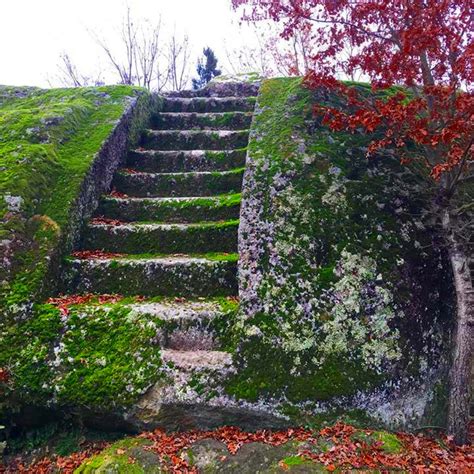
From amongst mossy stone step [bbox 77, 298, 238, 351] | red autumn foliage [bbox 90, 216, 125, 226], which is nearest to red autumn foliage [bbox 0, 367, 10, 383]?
mossy stone step [bbox 77, 298, 238, 351]

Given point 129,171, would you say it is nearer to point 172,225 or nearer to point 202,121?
point 172,225

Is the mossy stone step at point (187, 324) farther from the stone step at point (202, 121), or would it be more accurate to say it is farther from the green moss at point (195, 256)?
the stone step at point (202, 121)

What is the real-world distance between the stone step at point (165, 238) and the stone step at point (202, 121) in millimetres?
2907

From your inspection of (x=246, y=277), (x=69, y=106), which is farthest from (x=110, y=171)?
(x=246, y=277)

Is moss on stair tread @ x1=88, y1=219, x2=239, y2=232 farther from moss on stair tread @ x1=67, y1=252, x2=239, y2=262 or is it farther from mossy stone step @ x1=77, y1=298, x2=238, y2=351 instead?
mossy stone step @ x1=77, y1=298, x2=238, y2=351

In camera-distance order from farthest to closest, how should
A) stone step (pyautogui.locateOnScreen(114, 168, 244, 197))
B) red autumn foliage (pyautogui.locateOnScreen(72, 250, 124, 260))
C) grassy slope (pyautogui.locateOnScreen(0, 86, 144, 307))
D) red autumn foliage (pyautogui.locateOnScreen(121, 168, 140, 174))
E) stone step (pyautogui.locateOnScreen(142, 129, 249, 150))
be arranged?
stone step (pyautogui.locateOnScreen(142, 129, 249, 150))
red autumn foliage (pyautogui.locateOnScreen(121, 168, 140, 174))
stone step (pyautogui.locateOnScreen(114, 168, 244, 197))
red autumn foliage (pyautogui.locateOnScreen(72, 250, 124, 260))
grassy slope (pyautogui.locateOnScreen(0, 86, 144, 307))

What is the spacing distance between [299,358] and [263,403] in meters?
0.54

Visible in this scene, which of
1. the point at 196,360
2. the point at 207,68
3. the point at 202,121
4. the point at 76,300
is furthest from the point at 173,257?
the point at 207,68

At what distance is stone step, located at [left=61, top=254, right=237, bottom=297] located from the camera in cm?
476

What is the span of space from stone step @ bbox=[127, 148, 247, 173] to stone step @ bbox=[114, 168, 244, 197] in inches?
13.8

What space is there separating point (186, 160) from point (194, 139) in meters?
0.70

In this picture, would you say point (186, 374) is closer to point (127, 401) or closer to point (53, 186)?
point (127, 401)

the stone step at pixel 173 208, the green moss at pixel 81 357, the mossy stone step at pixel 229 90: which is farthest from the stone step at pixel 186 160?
the green moss at pixel 81 357

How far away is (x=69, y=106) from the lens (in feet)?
22.9
